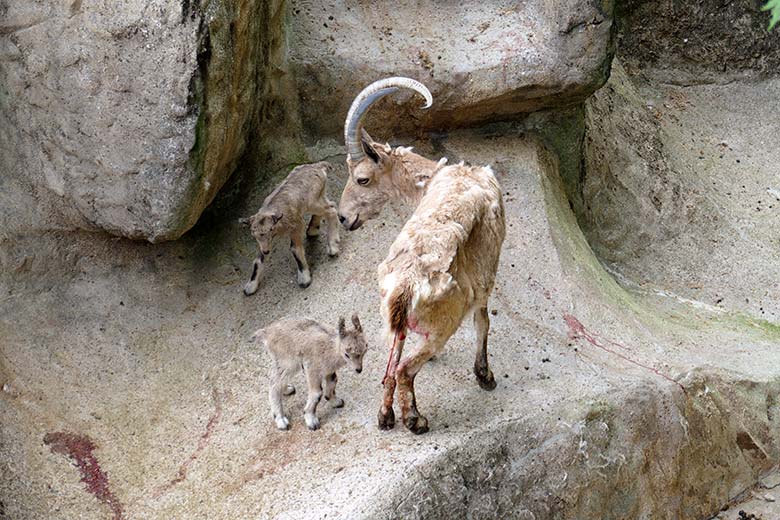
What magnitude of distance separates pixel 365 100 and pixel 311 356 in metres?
1.78

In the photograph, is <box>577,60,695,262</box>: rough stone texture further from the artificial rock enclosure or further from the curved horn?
the curved horn

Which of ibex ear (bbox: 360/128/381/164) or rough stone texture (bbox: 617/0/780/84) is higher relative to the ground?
rough stone texture (bbox: 617/0/780/84)

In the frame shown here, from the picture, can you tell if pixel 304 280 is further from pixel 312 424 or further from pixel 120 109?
pixel 120 109

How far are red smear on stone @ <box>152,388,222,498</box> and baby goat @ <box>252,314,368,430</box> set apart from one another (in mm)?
497

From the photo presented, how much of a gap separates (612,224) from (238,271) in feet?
13.1

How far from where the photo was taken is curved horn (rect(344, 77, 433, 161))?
6504 mm

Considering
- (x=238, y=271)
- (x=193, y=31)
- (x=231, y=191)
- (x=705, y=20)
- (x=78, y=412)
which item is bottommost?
(x=78, y=412)

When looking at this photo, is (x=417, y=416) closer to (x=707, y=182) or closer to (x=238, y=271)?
(x=238, y=271)

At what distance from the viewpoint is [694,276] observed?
31.9 feet

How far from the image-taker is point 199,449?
6578mm

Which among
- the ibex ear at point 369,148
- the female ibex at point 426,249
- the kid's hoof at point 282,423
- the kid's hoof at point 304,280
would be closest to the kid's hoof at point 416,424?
the female ibex at point 426,249

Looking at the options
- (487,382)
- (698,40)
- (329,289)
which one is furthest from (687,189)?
(487,382)

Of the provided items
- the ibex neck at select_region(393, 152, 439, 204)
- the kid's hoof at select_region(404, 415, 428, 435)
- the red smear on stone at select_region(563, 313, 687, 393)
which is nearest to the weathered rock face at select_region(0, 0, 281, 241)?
the ibex neck at select_region(393, 152, 439, 204)

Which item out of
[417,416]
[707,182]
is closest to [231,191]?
[417,416]
